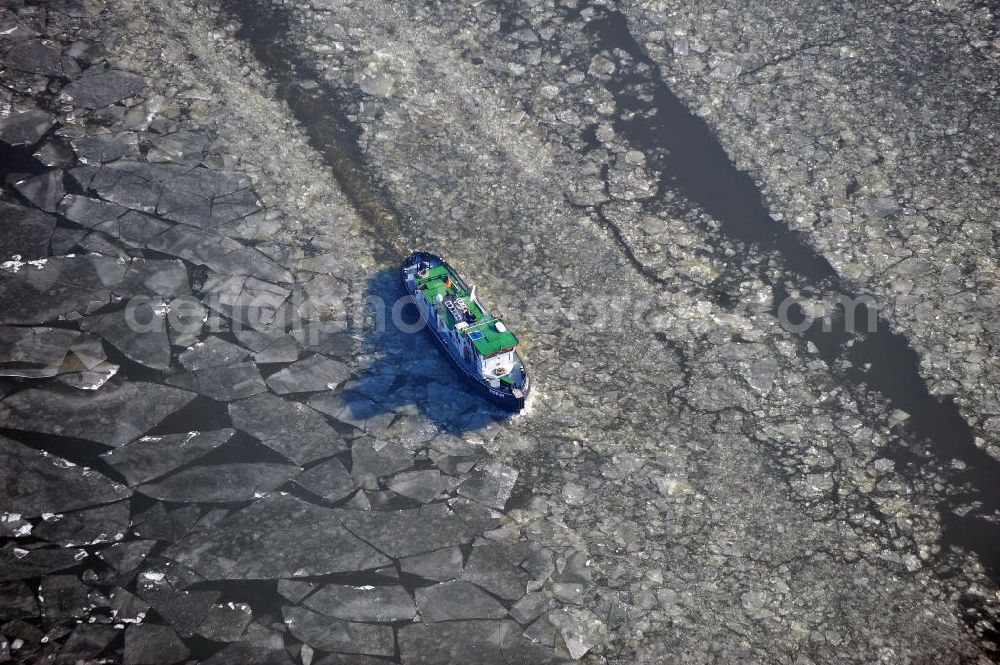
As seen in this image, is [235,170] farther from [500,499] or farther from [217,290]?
[500,499]

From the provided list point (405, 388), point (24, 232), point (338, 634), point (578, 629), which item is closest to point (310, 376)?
point (405, 388)

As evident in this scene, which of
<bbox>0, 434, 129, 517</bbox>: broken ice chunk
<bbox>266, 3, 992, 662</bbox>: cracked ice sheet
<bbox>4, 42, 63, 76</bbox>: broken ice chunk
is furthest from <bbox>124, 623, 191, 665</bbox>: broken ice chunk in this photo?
<bbox>4, 42, 63, 76</bbox>: broken ice chunk

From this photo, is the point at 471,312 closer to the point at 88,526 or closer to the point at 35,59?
the point at 88,526

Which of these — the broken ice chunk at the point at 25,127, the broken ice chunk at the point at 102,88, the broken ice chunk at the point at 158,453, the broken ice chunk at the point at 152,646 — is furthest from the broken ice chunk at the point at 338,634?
the broken ice chunk at the point at 102,88

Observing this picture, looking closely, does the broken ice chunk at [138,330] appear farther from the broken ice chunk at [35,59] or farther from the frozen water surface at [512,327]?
the broken ice chunk at [35,59]

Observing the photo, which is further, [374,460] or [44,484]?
[374,460]

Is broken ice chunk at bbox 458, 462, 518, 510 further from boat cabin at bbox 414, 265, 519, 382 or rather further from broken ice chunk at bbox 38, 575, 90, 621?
broken ice chunk at bbox 38, 575, 90, 621
